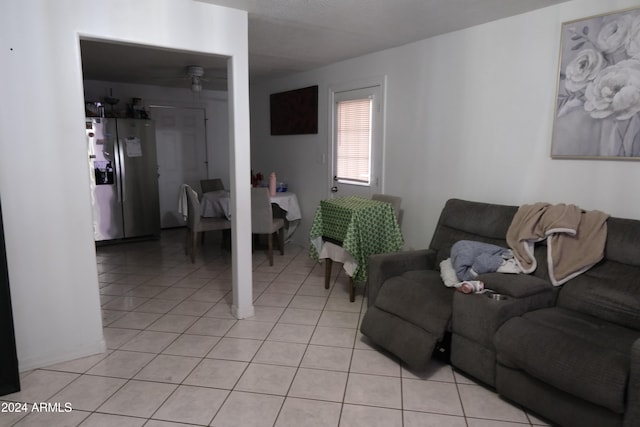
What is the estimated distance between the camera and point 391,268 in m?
2.85

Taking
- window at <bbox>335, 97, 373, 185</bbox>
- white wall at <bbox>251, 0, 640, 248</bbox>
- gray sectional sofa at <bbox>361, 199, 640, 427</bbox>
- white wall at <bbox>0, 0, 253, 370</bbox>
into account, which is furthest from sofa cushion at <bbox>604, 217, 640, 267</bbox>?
white wall at <bbox>0, 0, 253, 370</bbox>

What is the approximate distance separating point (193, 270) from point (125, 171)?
1.97 meters

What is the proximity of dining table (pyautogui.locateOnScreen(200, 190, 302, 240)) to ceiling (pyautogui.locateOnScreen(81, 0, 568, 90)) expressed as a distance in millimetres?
1491

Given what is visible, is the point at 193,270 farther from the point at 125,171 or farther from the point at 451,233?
the point at 451,233

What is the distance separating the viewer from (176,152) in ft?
21.0

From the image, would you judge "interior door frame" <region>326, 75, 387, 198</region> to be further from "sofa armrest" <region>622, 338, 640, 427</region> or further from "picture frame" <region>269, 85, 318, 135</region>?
"sofa armrest" <region>622, 338, 640, 427</region>

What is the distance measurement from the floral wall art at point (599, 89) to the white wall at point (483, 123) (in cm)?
6

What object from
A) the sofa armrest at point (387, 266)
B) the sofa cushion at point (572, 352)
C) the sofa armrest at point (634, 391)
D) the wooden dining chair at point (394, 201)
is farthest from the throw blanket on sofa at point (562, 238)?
the wooden dining chair at point (394, 201)

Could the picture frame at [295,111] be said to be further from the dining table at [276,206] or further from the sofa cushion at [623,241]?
the sofa cushion at [623,241]

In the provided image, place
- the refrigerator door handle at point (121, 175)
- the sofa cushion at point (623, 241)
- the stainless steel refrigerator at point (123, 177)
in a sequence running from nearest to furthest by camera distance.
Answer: the sofa cushion at point (623, 241) → the stainless steel refrigerator at point (123, 177) → the refrigerator door handle at point (121, 175)

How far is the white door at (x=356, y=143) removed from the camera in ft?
13.5

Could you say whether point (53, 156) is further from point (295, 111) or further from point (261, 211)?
point (295, 111)

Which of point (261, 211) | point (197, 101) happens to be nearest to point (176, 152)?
point (197, 101)

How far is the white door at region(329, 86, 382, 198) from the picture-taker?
411 centimetres
